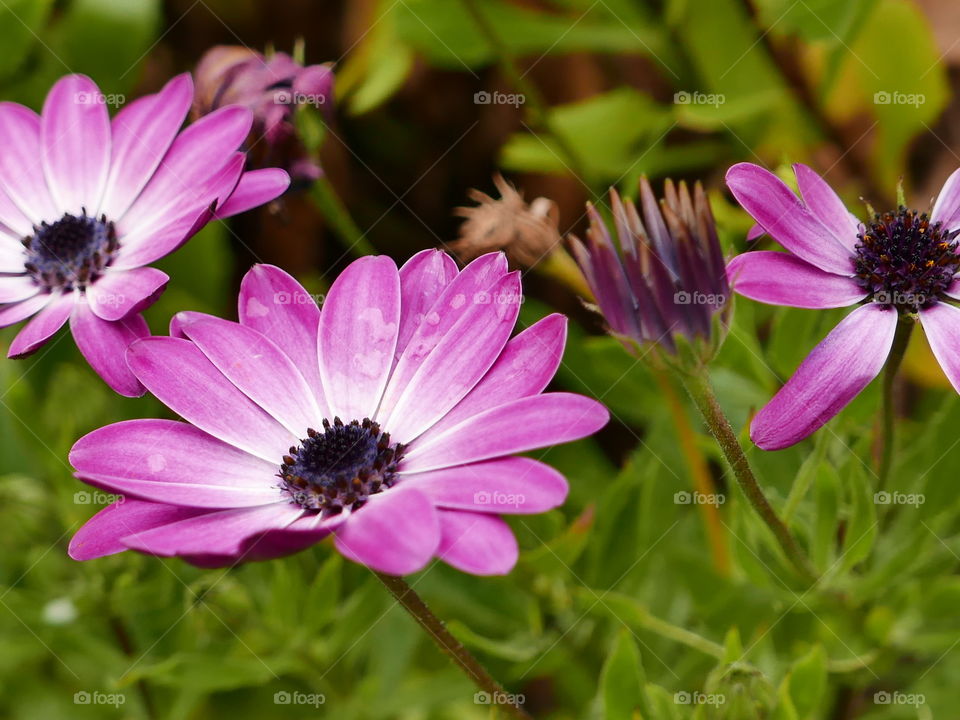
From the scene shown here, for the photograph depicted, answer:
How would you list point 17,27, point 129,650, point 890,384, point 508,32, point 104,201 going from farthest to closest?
1. point 508,32
2. point 17,27
3. point 129,650
4. point 104,201
5. point 890,384

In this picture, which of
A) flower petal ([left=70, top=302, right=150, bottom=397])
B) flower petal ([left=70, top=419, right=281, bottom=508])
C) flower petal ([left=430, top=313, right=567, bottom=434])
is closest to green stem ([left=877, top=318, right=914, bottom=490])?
flower petal ([left=430, top=313, right=567, bottom=434])

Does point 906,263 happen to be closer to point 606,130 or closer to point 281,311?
point 281,311

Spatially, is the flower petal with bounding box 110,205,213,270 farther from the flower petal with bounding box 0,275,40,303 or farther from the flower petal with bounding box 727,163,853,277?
the flower petal with bounding box 727,163,853,277

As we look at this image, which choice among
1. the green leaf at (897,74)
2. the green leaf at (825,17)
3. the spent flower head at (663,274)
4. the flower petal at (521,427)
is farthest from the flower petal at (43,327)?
the green leaf at (897,74)

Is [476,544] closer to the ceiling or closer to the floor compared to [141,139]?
closer to the floor

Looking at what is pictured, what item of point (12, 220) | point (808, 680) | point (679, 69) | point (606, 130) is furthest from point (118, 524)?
point (679, 69)

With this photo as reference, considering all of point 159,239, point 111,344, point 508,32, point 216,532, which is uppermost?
point 508,32

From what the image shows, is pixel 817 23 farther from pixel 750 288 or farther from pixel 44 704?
pixel 44 704
